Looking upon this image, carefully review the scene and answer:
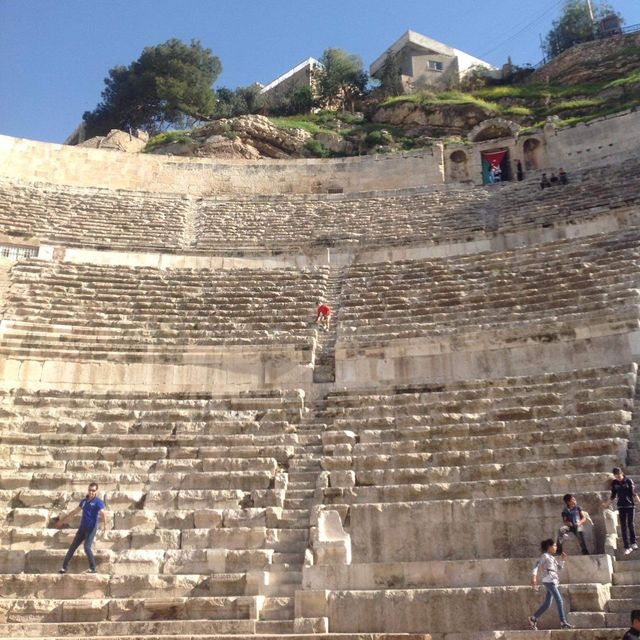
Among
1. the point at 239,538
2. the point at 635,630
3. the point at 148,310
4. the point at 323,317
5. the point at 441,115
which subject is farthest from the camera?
the point at 441,115

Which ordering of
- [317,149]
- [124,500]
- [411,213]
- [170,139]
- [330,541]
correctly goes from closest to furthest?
1. [330,541]
2. [124,500]
3. [411,213]
4. [170,139]
5. [317,149]

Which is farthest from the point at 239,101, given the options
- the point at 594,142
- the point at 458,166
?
the point at 594,142

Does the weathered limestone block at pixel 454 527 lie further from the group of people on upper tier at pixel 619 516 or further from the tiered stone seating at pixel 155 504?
the tiered stone seating at pixel 155 504

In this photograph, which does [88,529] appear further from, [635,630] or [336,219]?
[336,219]

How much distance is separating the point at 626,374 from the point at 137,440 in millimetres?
6258

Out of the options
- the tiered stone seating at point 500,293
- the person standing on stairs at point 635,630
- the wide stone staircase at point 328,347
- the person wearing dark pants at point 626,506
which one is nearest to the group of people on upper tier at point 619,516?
the person wearing dark pants at point 626,506

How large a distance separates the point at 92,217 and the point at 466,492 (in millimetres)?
14142

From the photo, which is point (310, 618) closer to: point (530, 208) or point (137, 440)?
point (137, 440)

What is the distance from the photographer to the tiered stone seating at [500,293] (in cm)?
1059

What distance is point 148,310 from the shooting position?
12.8 m

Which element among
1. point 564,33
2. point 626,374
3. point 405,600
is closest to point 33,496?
point 405,600

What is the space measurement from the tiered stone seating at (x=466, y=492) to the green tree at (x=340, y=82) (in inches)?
1071

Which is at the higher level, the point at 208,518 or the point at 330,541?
the point at 208,518

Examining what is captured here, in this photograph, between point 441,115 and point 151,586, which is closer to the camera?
point 151,586
